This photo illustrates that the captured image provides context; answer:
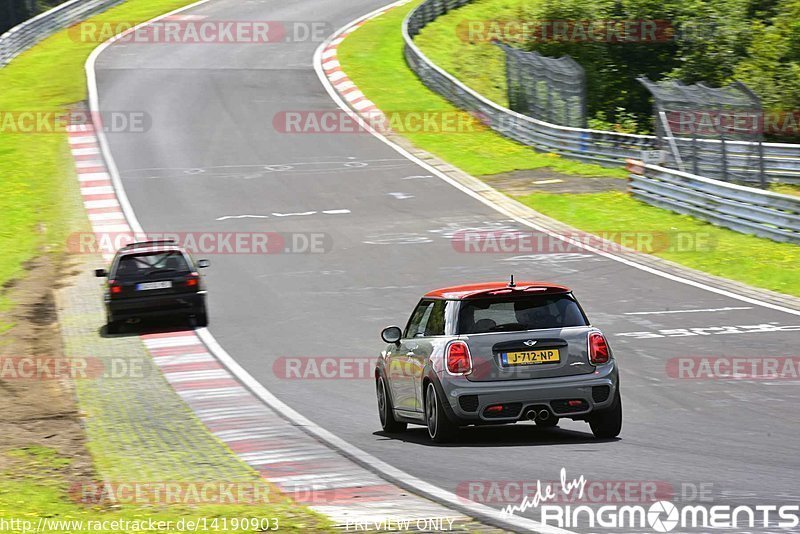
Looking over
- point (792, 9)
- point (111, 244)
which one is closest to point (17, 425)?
point (111, 244)

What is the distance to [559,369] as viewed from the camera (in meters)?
10.3

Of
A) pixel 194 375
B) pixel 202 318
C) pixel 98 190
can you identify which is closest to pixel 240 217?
pixel 98 190

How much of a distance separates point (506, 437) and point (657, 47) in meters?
37.0

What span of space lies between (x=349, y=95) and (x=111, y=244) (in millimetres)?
17056

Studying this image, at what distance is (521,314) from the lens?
1052 centimetres

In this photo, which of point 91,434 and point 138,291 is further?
point 138,291

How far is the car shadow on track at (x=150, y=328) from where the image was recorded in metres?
19.4

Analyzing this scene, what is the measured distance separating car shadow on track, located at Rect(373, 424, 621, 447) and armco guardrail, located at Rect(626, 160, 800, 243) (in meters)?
13.1

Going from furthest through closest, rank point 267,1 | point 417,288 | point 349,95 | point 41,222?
point 267,1 < point 349,95 < point 41,222 < point 417,288

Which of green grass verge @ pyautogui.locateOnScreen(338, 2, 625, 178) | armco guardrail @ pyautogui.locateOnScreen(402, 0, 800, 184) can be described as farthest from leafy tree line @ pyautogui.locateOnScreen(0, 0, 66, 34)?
armco guardrail @ pyautogui.locateOnScreen(402, 0, 800, 184)

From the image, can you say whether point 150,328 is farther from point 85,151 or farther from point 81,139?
point 81,139

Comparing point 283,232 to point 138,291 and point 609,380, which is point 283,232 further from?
point 609,380

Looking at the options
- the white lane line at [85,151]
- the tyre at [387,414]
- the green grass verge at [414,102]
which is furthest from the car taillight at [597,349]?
the white lane line at [85,151]

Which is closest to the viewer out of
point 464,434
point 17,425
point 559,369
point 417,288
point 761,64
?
point 559,369
